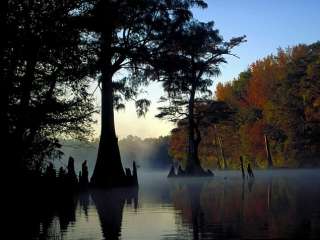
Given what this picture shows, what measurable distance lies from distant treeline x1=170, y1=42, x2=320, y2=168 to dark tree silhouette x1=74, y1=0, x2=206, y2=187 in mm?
26253

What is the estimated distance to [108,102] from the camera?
34531 mm

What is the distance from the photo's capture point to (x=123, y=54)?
1320 inches

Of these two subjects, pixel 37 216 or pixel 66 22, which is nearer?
pixel 37 216

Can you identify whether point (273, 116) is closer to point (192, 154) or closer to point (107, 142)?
point (192, 154)

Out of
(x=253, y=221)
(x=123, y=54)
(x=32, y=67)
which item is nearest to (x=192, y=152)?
(x=123, y=54)

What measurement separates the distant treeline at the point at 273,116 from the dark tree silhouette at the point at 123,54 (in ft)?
86.1

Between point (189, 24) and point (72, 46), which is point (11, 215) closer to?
point (72, 46)

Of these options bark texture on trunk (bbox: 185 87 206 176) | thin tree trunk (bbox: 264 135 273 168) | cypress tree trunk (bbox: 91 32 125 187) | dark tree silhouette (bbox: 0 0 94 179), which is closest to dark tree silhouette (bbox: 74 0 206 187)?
cypress tree trunk (bbox: 91 32 125 187)

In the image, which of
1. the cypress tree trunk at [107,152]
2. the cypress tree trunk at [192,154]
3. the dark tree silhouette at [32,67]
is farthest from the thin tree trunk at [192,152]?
the dark tree silhouette at [32,67]

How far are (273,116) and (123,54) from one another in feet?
141

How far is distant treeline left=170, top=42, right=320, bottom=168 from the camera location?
2714 inches

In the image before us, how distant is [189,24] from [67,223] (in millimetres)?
27879

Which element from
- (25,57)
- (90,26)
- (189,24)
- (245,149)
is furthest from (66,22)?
(245,149)

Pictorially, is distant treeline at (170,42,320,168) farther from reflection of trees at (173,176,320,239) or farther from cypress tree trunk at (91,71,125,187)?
reflection of trees at (173,176,320,239)
